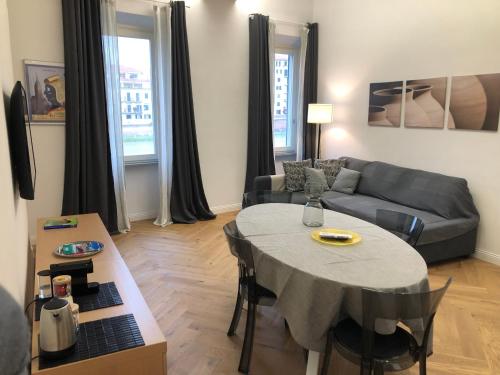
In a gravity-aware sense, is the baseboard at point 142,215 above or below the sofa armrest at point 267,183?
below

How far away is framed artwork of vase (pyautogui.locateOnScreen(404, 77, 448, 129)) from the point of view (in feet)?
13.9

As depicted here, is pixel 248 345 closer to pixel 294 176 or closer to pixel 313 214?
pixel 313 214

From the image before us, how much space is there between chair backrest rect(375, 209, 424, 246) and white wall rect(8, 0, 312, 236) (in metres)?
2.92

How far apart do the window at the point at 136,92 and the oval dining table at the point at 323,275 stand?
122 inches

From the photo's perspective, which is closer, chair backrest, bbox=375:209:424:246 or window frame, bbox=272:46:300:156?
chair backrest, bbox=375:209:424:246

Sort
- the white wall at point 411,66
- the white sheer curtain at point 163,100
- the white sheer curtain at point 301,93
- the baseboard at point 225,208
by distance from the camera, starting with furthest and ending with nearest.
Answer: the white sheer curtain at point 301,93
the baseboard at point 225,208
the white sheer curtain at point 163,100
the white wall at point 411,66

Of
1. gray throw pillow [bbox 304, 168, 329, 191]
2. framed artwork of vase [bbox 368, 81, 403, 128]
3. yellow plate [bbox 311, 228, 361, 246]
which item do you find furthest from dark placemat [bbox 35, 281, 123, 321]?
framed artwork of vase [bbox 368, 81, 403, 128]

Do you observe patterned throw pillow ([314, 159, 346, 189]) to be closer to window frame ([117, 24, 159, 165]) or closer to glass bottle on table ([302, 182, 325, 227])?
window frame ([117, 24, 159, 165])

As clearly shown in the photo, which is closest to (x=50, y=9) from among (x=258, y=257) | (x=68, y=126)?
(x=68, y=126)

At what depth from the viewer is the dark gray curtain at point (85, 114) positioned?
4070mm

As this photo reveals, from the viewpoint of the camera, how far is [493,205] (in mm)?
3865

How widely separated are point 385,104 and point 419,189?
1.30 metres

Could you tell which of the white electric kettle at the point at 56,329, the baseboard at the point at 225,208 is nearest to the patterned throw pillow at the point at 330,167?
the baseboard at the point at 225,208

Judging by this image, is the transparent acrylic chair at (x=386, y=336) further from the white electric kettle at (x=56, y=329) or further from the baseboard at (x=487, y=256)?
the baseboard at (x=487, y=256)
